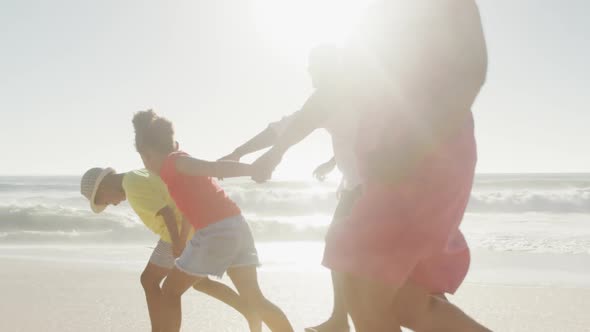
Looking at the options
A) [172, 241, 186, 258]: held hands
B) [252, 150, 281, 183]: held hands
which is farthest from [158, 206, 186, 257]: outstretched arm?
[252, 150, 281, 183]: held hands

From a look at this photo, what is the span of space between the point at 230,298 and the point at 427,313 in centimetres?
176

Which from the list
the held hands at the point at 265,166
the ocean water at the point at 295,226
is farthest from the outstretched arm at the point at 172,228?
the ocean water at the point at 295,226

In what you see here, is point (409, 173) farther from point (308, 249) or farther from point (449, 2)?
point (308, 249)

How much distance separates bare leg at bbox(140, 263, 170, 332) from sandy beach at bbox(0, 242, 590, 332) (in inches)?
44.1

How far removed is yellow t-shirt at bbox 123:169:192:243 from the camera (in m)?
3.19

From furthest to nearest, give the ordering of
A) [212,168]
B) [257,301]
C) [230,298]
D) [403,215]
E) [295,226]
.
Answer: [295,226]
[230,298]
[257,301]
[212,168]
[403,215]

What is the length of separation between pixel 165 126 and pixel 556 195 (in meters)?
22.9

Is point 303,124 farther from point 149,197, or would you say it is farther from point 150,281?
point 150,281

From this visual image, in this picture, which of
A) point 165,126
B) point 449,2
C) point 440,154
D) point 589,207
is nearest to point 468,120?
point 440,154

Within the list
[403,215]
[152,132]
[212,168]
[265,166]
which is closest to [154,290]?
[152,132]

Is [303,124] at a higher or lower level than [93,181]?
higher

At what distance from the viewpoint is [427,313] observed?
1780mm

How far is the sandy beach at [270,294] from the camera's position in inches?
175

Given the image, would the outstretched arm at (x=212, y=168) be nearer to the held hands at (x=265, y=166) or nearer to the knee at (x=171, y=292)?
the held hands at (x=265, y=166)
